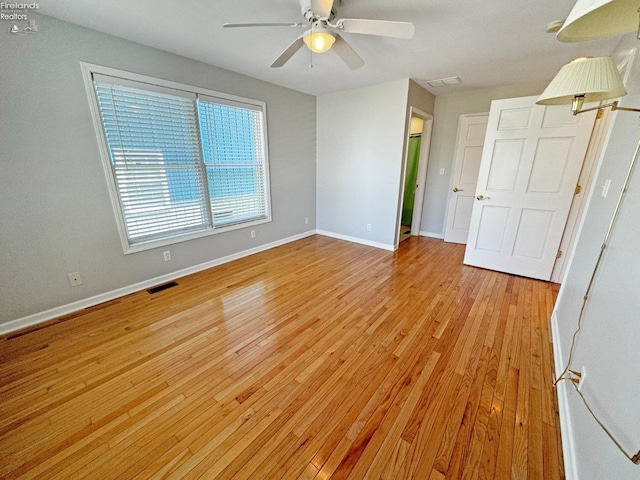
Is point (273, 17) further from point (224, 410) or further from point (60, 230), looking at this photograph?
point (224, 410)

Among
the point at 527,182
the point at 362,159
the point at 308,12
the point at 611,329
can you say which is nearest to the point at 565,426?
the point at 611,329

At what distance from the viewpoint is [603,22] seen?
64 cm

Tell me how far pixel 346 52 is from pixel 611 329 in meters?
2.29

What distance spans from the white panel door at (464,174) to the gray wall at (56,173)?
12.7 feet

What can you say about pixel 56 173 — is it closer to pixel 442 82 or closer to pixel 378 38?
pixel 378 38

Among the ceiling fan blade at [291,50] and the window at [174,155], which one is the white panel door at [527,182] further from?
the window at [174,155]

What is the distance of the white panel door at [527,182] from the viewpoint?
2.62 m

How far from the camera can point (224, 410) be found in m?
1.42

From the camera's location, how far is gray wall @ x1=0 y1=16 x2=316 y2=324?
6.23 ft

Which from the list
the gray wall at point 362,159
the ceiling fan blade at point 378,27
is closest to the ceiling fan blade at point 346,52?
the ceiling fan blade at point 378,27

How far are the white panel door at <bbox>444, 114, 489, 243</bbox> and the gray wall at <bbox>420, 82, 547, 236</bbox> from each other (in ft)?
0.46

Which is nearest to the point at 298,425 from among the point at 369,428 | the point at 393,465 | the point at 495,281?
the point at 369,428

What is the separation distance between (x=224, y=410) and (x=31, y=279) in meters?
2.11

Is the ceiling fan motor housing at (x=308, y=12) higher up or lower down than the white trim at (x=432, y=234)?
higher up
